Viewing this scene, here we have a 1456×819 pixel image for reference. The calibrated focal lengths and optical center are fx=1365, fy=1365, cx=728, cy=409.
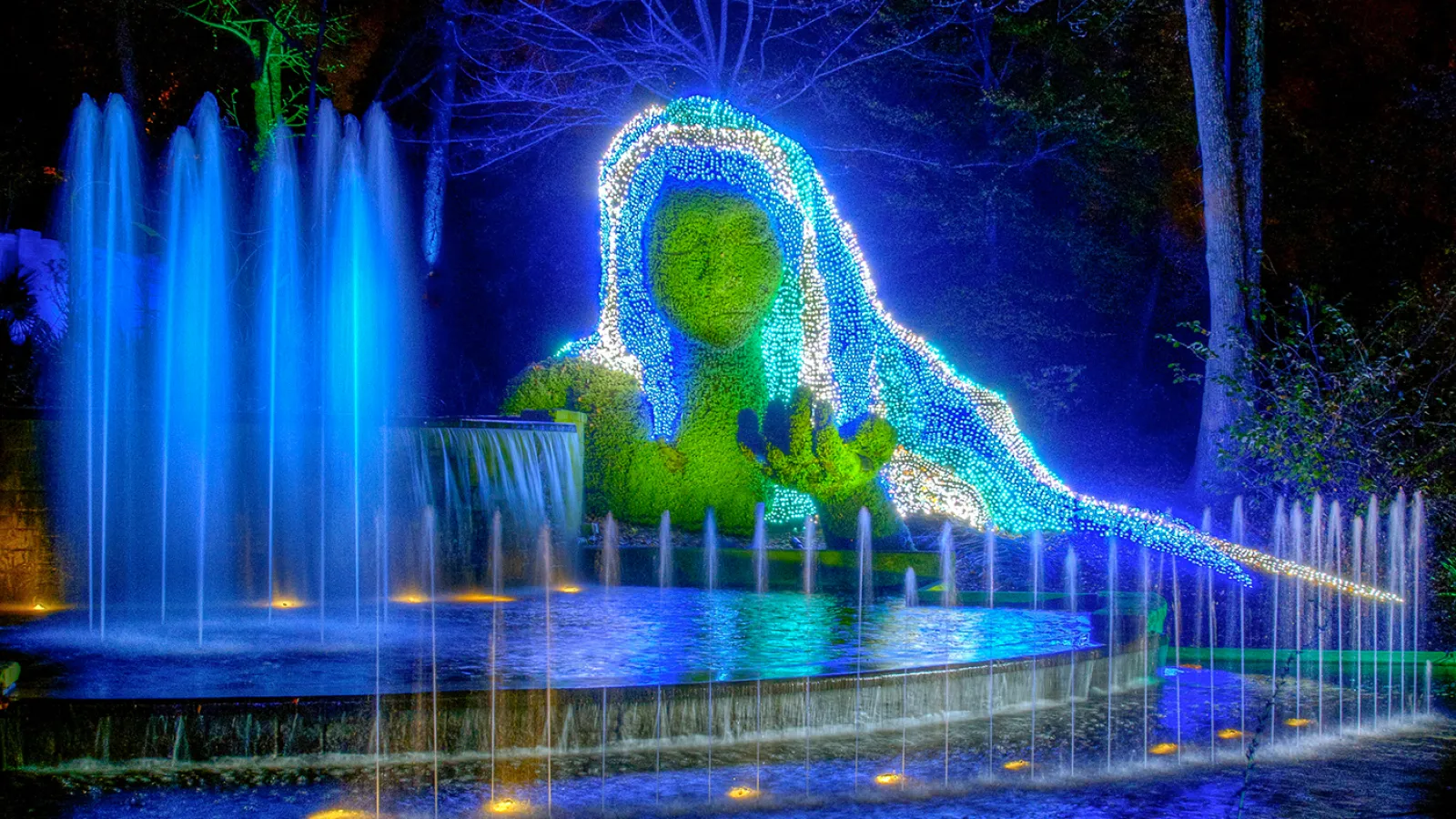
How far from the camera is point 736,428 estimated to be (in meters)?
13.7

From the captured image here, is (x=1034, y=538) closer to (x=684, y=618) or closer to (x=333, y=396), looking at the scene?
(x=684, y=618)

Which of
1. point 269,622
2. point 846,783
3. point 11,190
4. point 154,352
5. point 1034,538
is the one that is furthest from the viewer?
point 11,190

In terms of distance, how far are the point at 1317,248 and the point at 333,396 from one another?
15.9 m

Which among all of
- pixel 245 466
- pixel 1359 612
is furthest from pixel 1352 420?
pixel 245 466

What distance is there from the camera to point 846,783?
5945 mm

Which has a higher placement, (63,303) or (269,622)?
(63,303)

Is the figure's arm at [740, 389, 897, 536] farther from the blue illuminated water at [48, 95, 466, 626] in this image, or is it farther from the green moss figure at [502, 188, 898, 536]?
the blue illuminated water at [48, 95, 466, 626]

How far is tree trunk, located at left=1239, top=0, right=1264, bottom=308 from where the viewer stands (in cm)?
1755

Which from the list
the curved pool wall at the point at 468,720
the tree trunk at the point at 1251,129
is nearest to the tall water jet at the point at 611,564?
the curved pool wall at the point at 468,720

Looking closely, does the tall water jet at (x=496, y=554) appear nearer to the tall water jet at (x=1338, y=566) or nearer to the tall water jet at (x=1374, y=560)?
the tall water jet at (x=1338, y=566)

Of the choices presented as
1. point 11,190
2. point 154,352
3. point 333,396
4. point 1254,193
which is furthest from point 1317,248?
point 11,190

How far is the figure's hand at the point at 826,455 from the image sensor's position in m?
12.8

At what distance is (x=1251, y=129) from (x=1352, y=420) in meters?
6.52

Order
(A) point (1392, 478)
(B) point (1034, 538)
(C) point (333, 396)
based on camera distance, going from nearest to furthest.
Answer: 1. (A) point (1392, 478)
2. (B) point (1034, 538)
3. (C) point (333, 396)
